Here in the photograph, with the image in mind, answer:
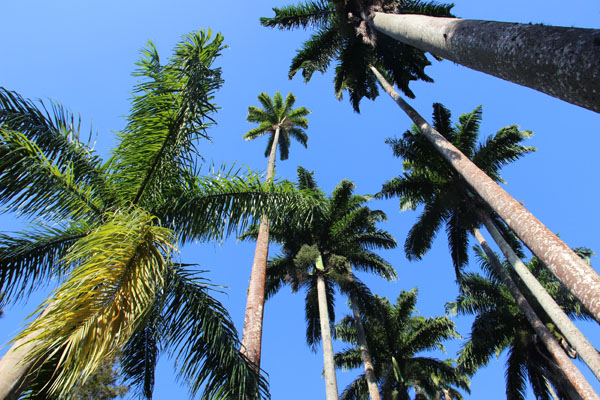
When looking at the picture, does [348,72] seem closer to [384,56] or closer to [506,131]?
[384,56]

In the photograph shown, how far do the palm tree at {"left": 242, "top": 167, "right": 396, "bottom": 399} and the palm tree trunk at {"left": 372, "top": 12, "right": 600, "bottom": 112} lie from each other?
12.2 metres

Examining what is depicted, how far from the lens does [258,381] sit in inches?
183

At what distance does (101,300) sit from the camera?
3523 millimetres

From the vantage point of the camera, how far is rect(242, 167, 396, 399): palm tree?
55.6 ft

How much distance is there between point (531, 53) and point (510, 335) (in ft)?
64.9

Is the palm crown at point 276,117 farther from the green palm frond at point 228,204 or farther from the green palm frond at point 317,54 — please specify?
the green palm frond at point 228,204

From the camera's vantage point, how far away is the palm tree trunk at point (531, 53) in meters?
2.75

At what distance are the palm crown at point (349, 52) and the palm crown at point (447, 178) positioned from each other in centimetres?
249

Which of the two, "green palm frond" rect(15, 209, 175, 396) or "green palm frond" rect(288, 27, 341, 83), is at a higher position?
"green palm frond" rect(288, 27, 341, 83)

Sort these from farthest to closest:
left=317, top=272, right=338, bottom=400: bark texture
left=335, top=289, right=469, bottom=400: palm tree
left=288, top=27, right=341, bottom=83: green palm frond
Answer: left=335, top=289, right=469, bottom=400: palm tree
left=288, top=27, right=341, bottom=83: green palm frond
left=317, top=272, right=338, bottom=400: bark texture

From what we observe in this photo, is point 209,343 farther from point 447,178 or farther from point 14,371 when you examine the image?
point 447,178

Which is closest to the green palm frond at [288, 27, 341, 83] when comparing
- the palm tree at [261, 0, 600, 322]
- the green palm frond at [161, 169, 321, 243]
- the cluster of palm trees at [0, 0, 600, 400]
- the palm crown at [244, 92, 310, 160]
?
the palm tree at [261, 0, 600, 322]

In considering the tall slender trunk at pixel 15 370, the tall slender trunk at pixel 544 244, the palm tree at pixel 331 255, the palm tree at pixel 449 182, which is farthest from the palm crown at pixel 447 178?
the tall slender trunk at pixel 15 370

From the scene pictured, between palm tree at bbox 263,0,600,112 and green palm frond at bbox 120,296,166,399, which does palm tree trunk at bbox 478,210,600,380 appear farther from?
green palm frond at bbox 120,296,166,399
